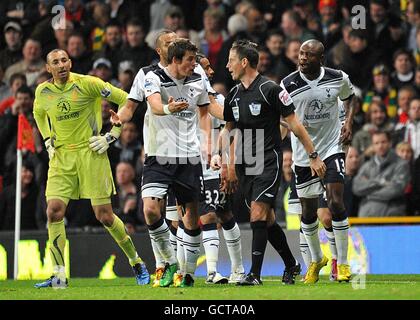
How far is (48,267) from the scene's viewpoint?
57.2 ft

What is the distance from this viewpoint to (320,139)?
13.4 m

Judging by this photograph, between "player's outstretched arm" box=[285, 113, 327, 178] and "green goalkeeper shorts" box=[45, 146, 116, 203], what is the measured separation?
101 inches

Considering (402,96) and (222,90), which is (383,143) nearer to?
(402,96)

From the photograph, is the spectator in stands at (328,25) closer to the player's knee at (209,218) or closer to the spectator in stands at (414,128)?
the spectator in stands at (414,128)

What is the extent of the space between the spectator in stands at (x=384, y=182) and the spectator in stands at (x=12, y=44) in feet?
25.5

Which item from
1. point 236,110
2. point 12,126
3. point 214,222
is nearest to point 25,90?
point 12,126

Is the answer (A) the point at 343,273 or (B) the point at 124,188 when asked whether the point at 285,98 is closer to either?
(A) the point at 343,273

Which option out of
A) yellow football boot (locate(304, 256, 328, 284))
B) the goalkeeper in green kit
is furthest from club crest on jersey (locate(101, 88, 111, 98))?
yellow football boot (locate(304, 256, 328, 284))

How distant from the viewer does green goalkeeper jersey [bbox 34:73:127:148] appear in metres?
13.5

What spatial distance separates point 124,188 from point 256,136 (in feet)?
21.0

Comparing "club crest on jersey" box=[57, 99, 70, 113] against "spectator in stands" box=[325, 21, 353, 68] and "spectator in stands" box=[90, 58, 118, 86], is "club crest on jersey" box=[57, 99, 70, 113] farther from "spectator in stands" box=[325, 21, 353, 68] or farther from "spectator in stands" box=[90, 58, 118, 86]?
"spectator in stands" box=[325, 21, 353, 68]

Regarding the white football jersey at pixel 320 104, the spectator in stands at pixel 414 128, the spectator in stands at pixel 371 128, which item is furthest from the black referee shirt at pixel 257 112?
the spectator in stands at pixel 371 128
